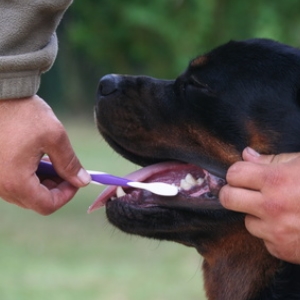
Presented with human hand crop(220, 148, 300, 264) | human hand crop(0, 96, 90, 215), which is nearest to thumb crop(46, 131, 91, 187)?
human hand crop(0, 96, 90, 215)

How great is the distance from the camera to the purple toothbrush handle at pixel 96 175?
3.29 metres

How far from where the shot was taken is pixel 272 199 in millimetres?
2912

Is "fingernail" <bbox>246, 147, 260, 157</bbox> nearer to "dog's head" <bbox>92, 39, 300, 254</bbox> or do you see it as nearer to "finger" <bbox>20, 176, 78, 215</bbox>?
"dog's head" <bbox>92, 39, 300, 254</bbox>

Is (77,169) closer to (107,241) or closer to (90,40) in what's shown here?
(107,241)

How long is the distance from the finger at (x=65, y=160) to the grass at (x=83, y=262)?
12.5 feet

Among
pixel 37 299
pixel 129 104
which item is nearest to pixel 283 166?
pixel 129 104

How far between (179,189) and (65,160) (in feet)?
2.17

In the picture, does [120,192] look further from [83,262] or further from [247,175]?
[83,262]

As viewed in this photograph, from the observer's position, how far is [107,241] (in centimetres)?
1044

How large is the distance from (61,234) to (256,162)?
7.73 meters

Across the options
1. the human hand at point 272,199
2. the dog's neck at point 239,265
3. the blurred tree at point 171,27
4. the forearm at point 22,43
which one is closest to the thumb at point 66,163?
the forearm at point 22,43

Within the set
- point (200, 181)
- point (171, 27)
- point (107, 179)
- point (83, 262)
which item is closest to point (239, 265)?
point (200, 181)

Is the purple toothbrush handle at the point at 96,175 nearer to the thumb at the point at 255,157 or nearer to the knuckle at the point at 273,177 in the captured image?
the thumb at the point at 255,157

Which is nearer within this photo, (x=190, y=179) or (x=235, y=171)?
(x=235, y=171)
